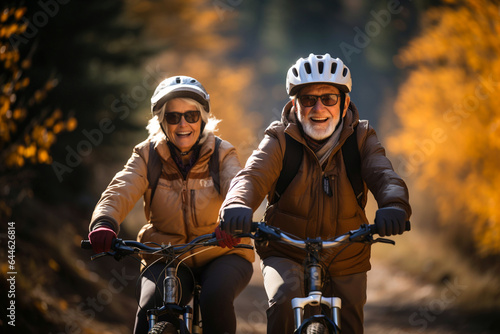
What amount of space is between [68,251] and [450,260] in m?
7.20

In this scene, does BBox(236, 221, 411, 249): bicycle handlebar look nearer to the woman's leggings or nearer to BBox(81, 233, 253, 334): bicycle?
BBox(81, 233, 253, 334): bicycle

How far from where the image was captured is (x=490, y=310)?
8789mm

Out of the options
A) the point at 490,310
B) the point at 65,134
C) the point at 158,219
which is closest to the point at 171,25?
the point at 65,134

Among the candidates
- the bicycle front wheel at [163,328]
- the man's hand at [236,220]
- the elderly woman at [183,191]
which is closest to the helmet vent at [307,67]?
the elderly woman at [183,191]

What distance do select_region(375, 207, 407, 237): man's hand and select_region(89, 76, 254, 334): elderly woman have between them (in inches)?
45.3

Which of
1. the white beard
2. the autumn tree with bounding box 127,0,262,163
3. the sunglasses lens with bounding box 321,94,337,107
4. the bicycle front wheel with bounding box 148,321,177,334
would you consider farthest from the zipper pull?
the autumn tree with bounding box 127,0,262,163

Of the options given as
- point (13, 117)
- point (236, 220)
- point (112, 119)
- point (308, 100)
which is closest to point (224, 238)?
point (236, 220)

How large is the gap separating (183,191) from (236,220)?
1.11m

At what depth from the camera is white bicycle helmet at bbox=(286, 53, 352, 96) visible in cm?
403

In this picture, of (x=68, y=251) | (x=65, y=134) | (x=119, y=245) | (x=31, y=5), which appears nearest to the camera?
(x=119, y=245)

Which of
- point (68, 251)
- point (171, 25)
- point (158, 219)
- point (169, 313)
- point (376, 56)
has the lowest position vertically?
point (169, 313)

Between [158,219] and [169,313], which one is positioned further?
[158,219]

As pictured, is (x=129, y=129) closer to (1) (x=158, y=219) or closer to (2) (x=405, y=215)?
(1) (x=158, y=219)

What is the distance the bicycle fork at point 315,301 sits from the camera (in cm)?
321
